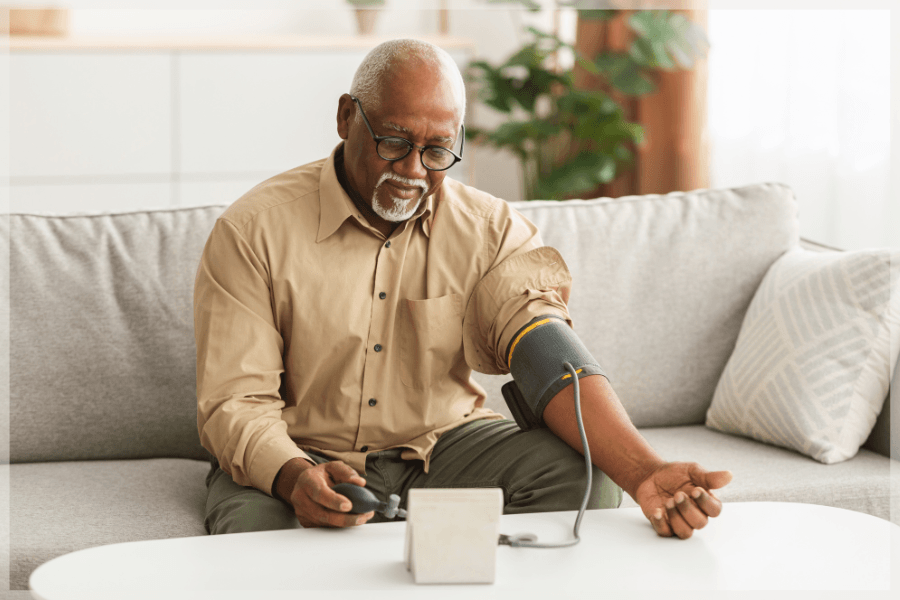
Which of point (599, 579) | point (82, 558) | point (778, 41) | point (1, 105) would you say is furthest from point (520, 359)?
point (1, 105)

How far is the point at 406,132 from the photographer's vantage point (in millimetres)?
1297

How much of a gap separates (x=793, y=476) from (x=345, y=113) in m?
1.03

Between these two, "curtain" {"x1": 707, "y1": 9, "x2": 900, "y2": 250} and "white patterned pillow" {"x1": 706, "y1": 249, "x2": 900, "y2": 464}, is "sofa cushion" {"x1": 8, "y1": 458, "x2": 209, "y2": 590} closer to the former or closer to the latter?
"white patterned pillow" {"x1": 706, "y1": 249, "x2": 900, "y2": 464}

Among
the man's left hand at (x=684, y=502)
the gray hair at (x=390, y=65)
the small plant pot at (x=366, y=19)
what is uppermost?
the small plant pot at (x=366, y=19)

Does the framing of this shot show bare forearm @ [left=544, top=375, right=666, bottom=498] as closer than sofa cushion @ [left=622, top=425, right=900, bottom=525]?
Yes

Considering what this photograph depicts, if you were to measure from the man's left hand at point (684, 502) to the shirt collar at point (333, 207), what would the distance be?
609 mm

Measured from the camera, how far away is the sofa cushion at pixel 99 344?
5.35 feet

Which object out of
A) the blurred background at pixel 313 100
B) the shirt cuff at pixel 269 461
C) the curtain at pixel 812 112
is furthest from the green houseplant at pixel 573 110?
the shirt cuff at pixel 269 461

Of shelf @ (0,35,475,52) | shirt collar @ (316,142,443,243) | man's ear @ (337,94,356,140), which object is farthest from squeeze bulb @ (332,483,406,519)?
shelf @ (0,35,475,52)

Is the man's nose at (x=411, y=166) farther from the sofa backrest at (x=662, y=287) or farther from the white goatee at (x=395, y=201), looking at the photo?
the sofa backrest at (x=662, y=287)

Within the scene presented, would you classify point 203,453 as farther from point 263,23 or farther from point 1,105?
point 263,23

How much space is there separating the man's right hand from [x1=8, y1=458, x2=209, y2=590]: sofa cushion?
0.88 ft

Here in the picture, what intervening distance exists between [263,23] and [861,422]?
10.3ft

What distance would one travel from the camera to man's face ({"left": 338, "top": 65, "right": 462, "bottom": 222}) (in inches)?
50.8
